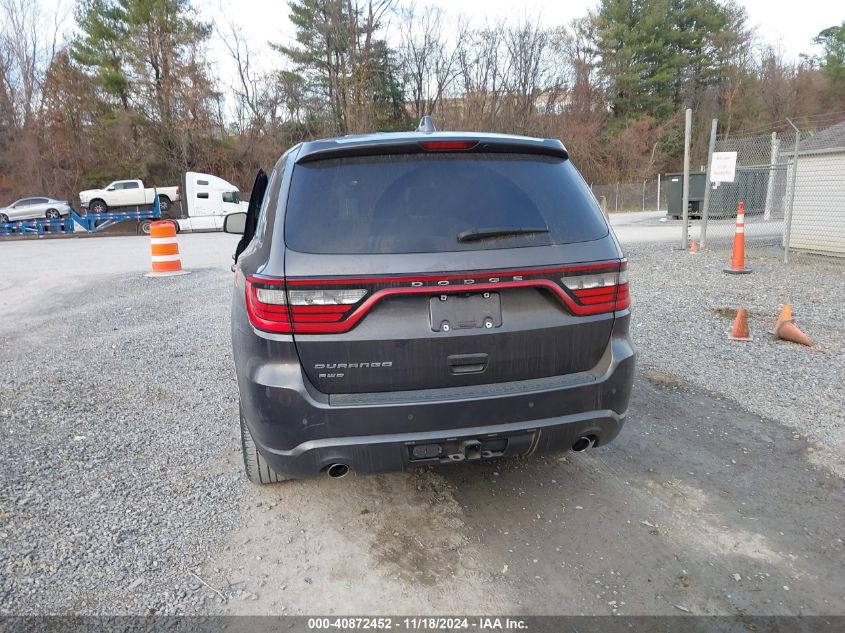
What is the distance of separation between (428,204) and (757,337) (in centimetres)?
522

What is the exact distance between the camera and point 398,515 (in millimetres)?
3080

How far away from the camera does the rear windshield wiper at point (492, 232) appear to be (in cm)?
254

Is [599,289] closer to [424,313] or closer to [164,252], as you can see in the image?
[424,313]

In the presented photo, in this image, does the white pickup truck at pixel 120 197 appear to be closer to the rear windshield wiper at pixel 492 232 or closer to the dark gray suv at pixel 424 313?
the dark gray suv at pixel 424 313

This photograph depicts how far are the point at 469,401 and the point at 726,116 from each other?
56.5 meters

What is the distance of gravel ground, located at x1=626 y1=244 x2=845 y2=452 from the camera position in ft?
15.0

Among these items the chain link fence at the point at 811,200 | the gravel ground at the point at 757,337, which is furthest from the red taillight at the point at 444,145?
the chain link fence at the point at 811,200

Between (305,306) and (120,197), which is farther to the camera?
(120,197)

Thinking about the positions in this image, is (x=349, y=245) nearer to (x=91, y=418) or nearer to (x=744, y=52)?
(x=91, y=418)

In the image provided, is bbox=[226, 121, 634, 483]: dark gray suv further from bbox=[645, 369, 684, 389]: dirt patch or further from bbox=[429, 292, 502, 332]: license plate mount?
bbox=[645, 369, 684, 389]: dirt patch

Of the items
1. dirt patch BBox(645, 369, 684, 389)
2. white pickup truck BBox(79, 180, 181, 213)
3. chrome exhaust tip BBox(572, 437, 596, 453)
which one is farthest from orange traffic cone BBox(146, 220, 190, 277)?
white pickup truck BBox(79, 180, 181, 213)

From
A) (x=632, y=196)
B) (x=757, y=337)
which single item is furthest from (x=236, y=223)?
(x=632, y=196)

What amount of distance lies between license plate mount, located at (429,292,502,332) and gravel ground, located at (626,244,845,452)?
2.83 meters

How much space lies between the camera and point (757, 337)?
20.7 feet
